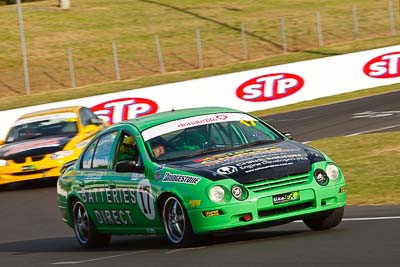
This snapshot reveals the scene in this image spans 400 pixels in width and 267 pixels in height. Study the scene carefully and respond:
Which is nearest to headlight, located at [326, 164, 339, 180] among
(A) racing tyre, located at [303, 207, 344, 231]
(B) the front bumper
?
(B) the front bumper

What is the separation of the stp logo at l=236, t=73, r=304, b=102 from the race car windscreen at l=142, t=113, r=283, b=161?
20.9 metres

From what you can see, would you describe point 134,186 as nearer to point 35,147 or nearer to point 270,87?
point 35,147

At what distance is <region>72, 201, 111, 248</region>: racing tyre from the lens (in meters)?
11.4

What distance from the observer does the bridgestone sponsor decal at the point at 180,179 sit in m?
9.47

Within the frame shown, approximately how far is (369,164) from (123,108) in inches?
581

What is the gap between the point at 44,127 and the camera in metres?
20.3

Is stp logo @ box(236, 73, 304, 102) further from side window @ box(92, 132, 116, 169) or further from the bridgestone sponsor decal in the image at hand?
the bridgestone sponsor decal

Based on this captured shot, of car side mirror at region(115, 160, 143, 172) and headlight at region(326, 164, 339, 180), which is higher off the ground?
headlight at region(326, 164, 339, 180)

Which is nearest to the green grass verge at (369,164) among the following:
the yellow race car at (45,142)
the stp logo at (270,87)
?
the yellow race car at (45,142)

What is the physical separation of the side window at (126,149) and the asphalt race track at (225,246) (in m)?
0.87

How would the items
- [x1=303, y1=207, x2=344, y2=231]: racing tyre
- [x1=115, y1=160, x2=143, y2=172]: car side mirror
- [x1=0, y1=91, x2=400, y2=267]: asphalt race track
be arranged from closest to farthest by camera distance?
[x1=0, y1=91, x2=400, y2=267]: asphalt race track < [x1=303, y1=207, x2=344, y2=231]: racing tyre < [x1=115, y1=160, x2=143, y2=172]: car side mirror

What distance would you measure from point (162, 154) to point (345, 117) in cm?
1608

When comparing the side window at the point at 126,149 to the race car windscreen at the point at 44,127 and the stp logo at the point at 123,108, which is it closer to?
the race car windscreen at the point at 44,127

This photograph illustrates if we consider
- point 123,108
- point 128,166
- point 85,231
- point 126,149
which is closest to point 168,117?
point 126,149
